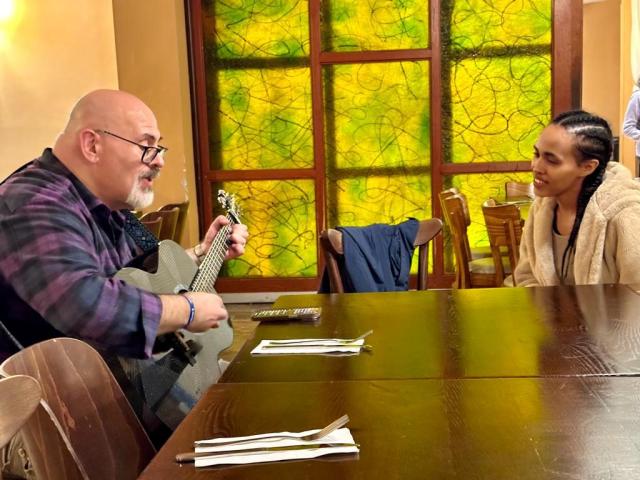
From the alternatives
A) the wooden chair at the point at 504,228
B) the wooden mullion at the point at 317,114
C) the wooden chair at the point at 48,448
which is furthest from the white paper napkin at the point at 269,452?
the wooden mullion at the point at 317,114

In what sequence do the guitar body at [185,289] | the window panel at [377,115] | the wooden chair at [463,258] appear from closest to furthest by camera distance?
the guitar body at [185,289], the wooden chair at [463,258], the window panel at [377,115]

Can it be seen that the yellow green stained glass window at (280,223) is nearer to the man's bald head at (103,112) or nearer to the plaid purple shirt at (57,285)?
the man's bald head at (103,112)

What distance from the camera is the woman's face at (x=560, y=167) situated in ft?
8.68

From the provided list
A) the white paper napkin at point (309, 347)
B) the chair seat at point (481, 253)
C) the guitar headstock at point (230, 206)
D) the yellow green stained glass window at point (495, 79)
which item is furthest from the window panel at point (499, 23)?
the white paper napkin at point (309, 347)

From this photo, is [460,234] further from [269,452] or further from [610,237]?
[269,452]

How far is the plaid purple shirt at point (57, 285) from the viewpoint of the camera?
5.68 feet

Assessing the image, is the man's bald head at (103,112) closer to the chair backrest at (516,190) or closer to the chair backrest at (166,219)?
the chair backrest at (166,219)

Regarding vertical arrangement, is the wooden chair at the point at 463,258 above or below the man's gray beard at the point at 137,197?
below

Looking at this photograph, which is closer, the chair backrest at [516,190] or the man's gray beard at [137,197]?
the man's gray beard at [137,197]

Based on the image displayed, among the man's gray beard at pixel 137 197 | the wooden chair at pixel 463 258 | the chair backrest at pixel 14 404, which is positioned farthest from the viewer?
the wooden chair at pixel 463 258

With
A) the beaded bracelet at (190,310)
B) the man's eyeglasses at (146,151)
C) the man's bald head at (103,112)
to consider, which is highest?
the man's bald head at (103,112)

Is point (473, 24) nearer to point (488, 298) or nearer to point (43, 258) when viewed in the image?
point (488, 298)

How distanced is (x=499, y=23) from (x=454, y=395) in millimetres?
4717

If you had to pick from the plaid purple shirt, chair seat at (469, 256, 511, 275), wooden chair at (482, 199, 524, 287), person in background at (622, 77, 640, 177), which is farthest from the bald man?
person in background at (622, 77, 640, 177)
